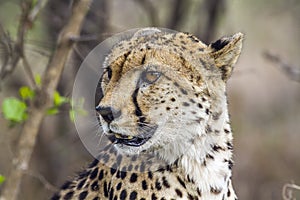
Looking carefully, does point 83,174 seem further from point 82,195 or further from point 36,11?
point 36,11

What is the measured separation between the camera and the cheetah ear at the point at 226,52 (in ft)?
14.8

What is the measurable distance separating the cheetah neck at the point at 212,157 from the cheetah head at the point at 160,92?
2.3 inches

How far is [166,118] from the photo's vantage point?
4340 mm

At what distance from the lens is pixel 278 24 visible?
51.8 ft

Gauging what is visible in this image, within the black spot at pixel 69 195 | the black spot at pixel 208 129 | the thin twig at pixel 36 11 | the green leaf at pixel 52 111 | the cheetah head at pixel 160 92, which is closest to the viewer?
the cheetah head at pixel 160 92

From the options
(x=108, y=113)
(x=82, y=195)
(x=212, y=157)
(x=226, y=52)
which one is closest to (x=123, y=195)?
(x=82, y=195)

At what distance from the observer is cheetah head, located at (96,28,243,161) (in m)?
4.24

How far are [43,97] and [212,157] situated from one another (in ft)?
4.42

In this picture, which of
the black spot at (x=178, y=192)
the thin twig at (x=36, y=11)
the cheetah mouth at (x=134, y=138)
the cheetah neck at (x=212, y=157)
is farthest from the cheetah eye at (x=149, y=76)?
the thin twig at (x=36, y=11)

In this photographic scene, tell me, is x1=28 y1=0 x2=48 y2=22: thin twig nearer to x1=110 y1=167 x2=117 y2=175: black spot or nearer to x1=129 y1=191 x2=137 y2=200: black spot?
x1=110 y1=167 x2=117 y2=175: black spot

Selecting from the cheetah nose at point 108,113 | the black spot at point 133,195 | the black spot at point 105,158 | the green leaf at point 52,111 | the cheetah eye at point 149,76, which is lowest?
the black spot at point 133,195

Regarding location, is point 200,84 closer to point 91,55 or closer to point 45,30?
point 91,55

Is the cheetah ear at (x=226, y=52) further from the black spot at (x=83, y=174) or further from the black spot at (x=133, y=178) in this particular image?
the black spot at (x=83, y=174)

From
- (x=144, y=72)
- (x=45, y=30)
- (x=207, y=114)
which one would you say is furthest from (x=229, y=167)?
(x=45, y=30)
